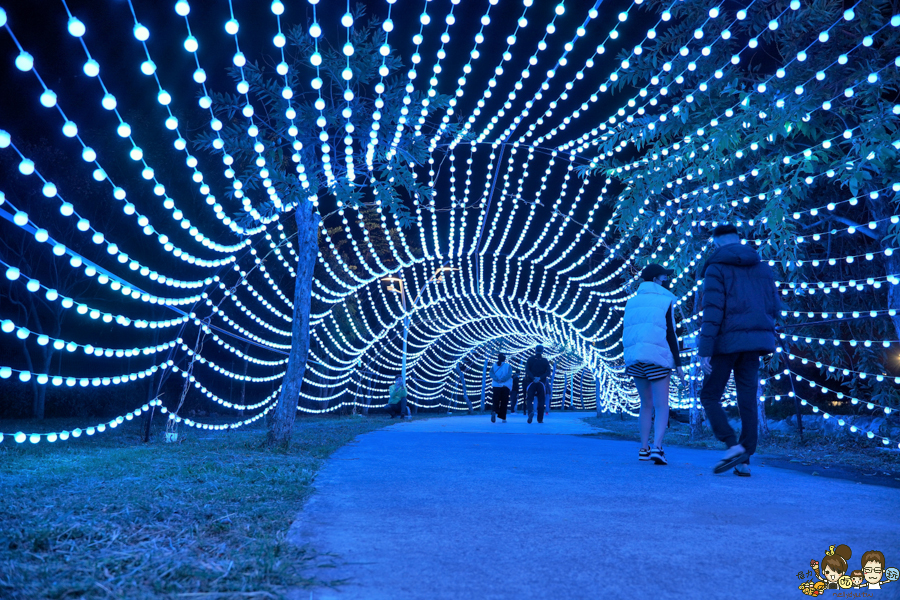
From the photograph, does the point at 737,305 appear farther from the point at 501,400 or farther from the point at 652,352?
the point at 501,400

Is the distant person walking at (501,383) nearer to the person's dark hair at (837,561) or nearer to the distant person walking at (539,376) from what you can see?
the distant person walking at (539,376)

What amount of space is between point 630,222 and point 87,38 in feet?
28.1

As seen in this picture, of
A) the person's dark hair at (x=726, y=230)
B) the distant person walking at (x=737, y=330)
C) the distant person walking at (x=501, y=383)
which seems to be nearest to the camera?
the distant person walking at (x=737, y=330)

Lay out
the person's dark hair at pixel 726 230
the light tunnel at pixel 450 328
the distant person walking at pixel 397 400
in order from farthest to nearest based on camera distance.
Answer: the light tunnel at pixel 450 328 < the distant person walking at pixel 397 400 < the person's dark hair at pixel 726 230

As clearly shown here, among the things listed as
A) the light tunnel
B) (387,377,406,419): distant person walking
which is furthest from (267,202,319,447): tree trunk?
(387,377,406,419): distant person walking

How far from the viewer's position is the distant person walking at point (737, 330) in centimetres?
440

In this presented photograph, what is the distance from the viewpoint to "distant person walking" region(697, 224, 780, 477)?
173 inches

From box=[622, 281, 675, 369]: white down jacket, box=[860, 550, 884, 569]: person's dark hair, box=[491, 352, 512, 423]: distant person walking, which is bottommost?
box=[860, 550, 884, 569]: person's dark hair

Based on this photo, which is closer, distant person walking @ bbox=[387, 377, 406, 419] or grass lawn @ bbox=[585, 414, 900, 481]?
grass lawn @ bbox=[585, 414, 900, 481]

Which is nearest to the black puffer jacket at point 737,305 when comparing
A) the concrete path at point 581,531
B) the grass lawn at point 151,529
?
the concrete path at point 581,531

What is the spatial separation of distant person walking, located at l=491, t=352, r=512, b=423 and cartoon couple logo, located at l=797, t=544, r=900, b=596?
10.8 metres

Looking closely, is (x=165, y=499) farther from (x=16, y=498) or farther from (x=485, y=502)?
(x=485, y=502)

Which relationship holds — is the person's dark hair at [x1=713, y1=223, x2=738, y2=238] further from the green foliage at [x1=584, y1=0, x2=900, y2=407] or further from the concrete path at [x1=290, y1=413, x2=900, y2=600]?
the concrete path at [x1=290, y1=413, x2=900, y2=600]

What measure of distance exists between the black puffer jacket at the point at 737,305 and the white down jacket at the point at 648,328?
26.3 inches
